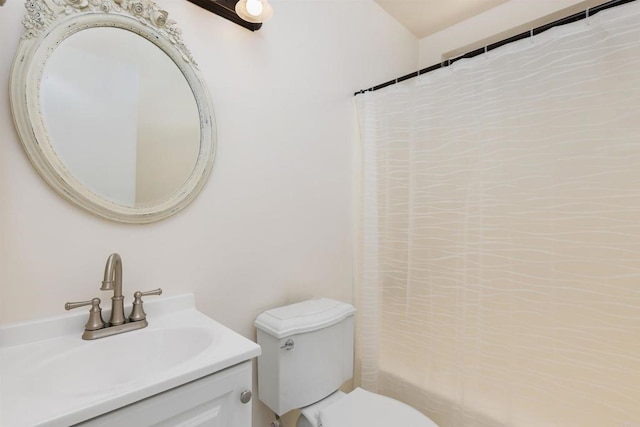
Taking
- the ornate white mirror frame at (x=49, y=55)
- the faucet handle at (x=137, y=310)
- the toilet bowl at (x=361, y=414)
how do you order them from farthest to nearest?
1. the toilet bowl at (x=361, y=414)
2. the faucet handle at (x=137, y=310)
3. the ornate white mirror frame at (x=49, y=55)

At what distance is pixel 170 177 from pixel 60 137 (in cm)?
33

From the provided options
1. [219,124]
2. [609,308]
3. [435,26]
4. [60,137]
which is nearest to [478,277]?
[609,308]

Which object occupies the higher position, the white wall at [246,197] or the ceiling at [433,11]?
the ceiling at [433,11]

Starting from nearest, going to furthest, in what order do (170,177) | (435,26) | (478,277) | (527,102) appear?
1. (170,177)
2. (527,102)
3. (478,277)
4. (435,26)

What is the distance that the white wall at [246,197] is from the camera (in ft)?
2.93

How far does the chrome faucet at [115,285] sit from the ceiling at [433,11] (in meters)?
2.12

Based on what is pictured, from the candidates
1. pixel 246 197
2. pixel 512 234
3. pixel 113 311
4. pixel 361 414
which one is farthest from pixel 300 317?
pixel 512 234

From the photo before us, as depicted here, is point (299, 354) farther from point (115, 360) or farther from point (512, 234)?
point (512, 234)

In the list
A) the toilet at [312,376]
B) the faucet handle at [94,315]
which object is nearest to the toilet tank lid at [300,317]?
the toilet at [312,376]

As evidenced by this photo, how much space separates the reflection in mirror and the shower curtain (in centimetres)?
100

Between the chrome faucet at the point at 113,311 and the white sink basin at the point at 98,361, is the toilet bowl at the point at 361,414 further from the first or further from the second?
the chrome faucet at the point at 113,311

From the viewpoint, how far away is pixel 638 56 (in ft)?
3.38

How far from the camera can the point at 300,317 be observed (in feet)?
4.31

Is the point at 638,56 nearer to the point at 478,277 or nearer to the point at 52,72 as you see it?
the point at 478,277
